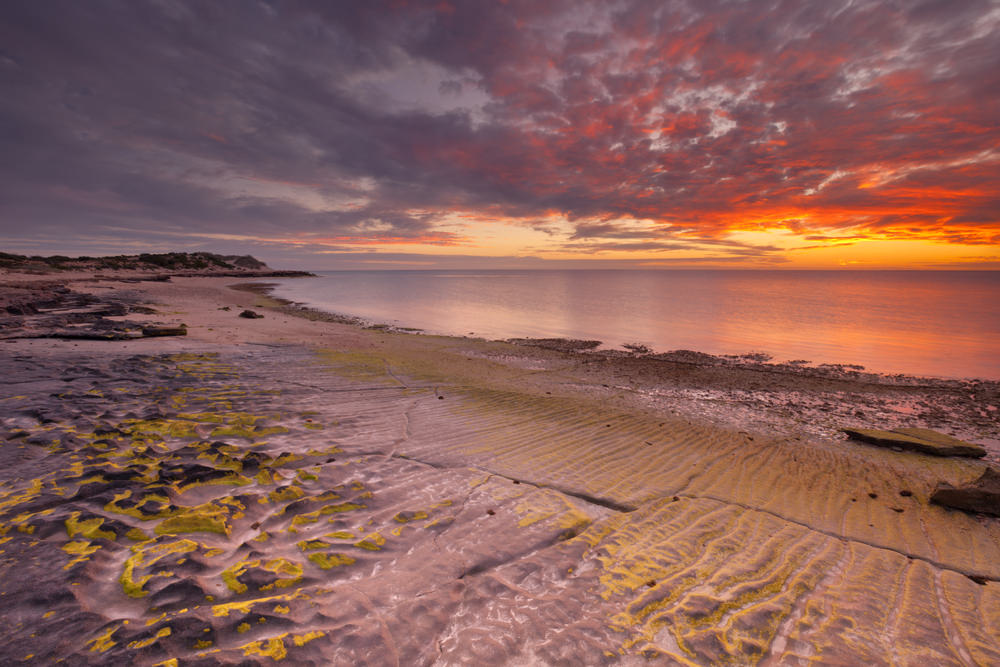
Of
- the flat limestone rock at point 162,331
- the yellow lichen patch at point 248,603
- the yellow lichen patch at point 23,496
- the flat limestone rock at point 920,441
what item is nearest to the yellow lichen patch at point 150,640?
the yellow lichen patch at point 248,603

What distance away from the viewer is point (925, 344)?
24.1m

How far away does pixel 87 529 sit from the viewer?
362 cm

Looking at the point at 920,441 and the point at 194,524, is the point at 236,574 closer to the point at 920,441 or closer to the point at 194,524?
the point at 194,524

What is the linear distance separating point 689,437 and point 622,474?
3003 millimetres

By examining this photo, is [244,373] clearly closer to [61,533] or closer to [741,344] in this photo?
[61,533]

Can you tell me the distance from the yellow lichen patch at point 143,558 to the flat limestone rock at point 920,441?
1216 cm

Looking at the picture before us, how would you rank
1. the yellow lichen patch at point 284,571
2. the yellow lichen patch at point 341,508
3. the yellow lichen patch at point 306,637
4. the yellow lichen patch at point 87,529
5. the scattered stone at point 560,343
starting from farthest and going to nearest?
1. the scattered stone at point 560,343
2. the yellow lichen patch at point 341,508
3. the yellow lichen patch at point 87,529
4. the yellow lichen patch at point 284,571
5. the yellow lichen patch at point 306,637

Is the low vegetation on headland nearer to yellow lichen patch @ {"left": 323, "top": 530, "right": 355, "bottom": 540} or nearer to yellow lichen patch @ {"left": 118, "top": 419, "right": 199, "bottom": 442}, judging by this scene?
yellow lichen patch @ {"left": 118, "top": 419, "right": 199, "bottom": 442}

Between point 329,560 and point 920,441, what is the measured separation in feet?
37.8

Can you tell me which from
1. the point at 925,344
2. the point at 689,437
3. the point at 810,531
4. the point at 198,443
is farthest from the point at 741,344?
the point at 198,443

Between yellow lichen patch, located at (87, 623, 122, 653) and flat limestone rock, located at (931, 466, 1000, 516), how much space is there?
9.76 m

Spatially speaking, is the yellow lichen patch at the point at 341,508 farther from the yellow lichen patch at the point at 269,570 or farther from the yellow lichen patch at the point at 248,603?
the yellow lichen patch at the point at 248,603

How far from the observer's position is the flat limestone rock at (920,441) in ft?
27.0

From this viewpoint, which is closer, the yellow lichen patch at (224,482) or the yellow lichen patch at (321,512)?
the yellow lichen patch at (321,512)
